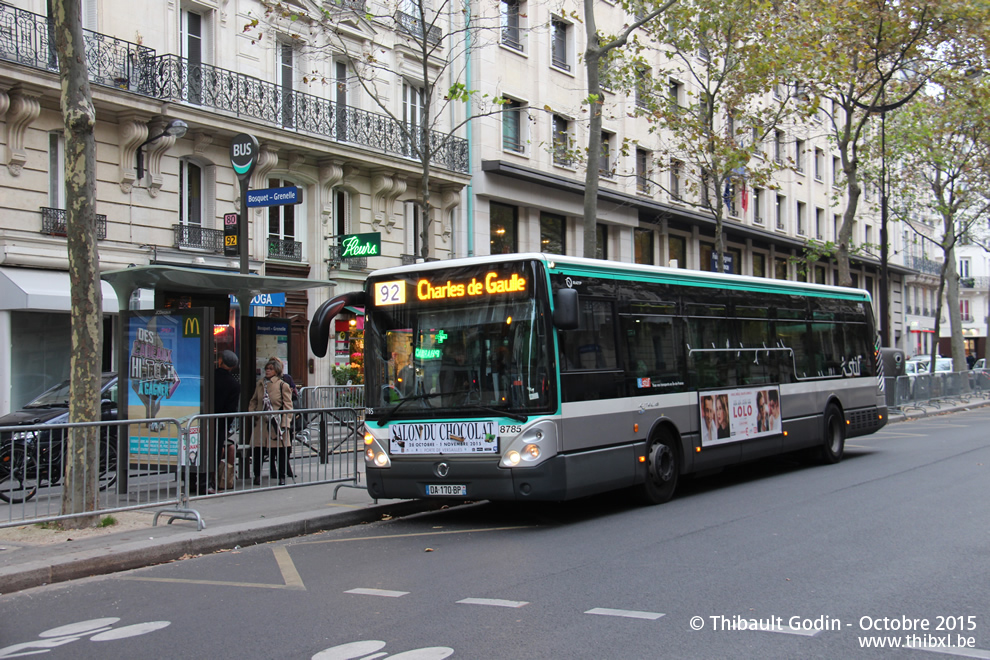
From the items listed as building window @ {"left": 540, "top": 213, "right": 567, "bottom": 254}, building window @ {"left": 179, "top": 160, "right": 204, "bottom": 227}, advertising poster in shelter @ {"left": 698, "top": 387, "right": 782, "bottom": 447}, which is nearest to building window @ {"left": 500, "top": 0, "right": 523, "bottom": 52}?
building window @ {"left": 540, "top": 213, "right": 567, "bottom": 254}

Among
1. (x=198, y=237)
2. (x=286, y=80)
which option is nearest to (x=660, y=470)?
(x=198, y=237)

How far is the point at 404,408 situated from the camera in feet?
32.9

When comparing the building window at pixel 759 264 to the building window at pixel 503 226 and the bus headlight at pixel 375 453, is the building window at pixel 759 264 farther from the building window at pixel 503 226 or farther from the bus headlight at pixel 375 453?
the bus headlight at pixel 375 453

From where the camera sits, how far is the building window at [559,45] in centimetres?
3131

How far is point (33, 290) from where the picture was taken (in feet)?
59.0

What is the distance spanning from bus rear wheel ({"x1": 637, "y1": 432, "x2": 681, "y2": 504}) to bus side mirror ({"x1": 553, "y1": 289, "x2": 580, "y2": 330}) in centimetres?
249

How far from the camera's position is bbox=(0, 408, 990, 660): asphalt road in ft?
17.5

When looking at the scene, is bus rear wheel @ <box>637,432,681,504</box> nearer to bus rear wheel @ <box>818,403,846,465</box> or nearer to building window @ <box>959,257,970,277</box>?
bus rear wheel @ <box>818,403,846,465</box>

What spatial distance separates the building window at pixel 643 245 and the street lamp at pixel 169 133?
19785mm

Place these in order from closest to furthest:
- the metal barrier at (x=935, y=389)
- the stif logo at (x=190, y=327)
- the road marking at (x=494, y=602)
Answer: the road marking at (x=494, y=602), the stif logo at (x=190, y=327), the metal barrier at (x=935, y=389)

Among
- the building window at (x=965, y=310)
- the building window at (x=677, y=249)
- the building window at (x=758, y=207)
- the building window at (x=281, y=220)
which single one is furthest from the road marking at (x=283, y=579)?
the building window at (x=965, y=310)

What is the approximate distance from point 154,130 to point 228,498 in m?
11.7

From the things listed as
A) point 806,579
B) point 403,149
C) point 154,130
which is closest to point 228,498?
point 806,579

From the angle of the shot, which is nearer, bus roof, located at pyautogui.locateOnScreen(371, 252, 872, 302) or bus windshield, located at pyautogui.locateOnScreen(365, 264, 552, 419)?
bus windshield, located at pyautogui.locateOnScreen(365, 264, 552, 419)
